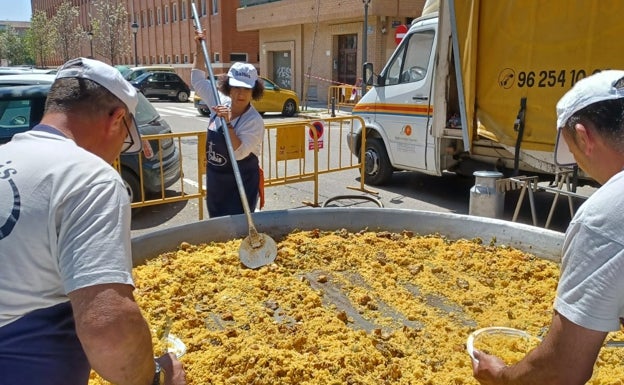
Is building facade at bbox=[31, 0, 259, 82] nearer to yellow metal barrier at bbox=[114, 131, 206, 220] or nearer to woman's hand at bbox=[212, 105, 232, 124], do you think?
yellow metal barrier at bbox=[114, 131, 206, 220]

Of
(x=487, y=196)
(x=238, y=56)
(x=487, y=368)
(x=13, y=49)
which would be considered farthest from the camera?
(x=13, y=49)

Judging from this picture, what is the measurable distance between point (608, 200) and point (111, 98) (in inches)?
53.9

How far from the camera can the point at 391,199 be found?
8.59m

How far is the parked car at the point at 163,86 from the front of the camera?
97.9ft

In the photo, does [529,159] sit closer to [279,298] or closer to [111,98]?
[279,298]

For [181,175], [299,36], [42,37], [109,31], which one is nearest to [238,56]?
[299,36]

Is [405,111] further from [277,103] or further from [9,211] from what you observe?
[277,103]

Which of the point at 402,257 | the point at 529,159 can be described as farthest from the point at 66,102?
the point at 529,159

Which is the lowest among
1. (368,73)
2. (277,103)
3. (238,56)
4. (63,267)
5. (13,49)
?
(277,103)

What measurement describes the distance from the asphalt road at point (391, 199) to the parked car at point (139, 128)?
1.59ft

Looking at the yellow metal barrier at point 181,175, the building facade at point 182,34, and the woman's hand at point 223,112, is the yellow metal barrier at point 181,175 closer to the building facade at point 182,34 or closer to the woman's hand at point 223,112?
the woman's hand at point 223,112

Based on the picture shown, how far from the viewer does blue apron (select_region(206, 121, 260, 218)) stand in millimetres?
4289

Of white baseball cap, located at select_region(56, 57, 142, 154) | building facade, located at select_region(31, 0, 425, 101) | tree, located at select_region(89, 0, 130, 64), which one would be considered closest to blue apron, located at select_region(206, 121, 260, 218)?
white baseball cap, located at select_region(56, 57, 142, 154)

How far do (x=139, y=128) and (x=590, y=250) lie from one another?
17.3ft
